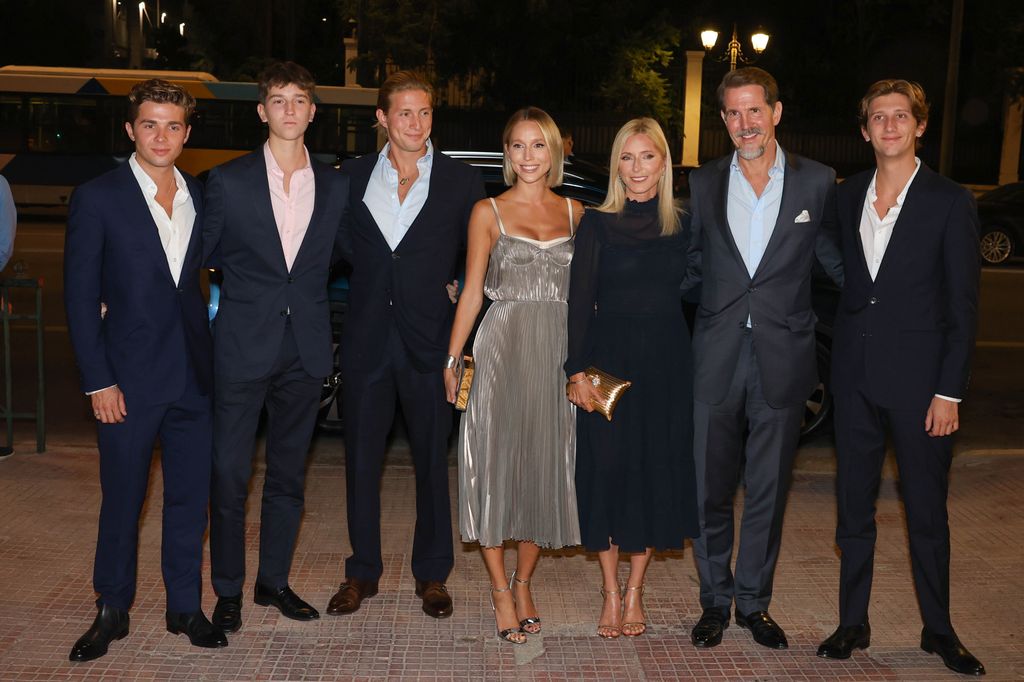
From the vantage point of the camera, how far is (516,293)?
4.83m

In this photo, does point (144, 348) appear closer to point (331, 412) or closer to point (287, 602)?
point (287, 602)

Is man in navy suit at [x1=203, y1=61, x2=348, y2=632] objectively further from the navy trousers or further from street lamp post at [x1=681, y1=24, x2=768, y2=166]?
street lamp post at [x1=681, y1=24, x2=768, y2=166]

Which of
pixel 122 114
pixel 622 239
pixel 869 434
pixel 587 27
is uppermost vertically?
pixel 587 27

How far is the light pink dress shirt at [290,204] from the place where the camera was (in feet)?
16.0

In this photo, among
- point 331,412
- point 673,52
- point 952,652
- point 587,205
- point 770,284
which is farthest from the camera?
point 673,52

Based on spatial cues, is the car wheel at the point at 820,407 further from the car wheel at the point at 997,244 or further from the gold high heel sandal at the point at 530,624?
the car wheel at the point at 997,244

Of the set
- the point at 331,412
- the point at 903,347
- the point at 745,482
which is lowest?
the point at 331,412

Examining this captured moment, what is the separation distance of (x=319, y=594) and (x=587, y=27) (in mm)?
24920

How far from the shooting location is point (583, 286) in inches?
184

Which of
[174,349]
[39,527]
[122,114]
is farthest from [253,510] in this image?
[122,114]

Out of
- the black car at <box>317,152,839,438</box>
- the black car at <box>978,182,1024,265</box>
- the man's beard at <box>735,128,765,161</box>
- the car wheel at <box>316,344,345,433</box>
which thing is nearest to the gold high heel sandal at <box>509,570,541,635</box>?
the man's beard at <box>735,128,765,161</box>

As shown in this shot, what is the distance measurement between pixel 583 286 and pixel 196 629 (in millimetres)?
2141

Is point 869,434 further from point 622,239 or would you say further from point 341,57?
point 341,57

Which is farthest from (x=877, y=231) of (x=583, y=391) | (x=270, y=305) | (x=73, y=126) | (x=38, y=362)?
(x=73, y=126)
